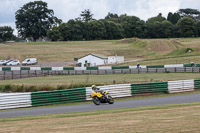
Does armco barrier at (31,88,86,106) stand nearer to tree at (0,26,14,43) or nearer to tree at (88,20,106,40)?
tree at (0,26,14,43)

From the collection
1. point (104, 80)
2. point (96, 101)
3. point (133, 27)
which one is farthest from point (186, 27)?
point (96, 101)

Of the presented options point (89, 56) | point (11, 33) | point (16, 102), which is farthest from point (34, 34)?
point (16, 102)

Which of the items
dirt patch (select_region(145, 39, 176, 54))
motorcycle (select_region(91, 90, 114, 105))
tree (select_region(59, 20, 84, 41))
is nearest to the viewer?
motorcycle (select_region(91, 90, 114, 105))

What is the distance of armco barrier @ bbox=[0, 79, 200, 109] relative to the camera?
21.7m

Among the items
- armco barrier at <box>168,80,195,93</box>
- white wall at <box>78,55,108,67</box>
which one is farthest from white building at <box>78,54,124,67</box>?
armco barrier at <box>168,80,195,93</box>

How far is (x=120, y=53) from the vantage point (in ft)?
290

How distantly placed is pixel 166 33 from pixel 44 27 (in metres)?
49.3

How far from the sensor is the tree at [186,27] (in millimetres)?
128625

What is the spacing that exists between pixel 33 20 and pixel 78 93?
11697 centimetres

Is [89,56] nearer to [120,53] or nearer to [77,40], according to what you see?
[120,53]

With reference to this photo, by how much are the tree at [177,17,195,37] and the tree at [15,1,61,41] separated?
53.2m

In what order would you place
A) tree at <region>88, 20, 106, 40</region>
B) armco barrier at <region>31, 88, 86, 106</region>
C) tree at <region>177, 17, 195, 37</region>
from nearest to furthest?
armco barrier at <region>31, 88, 86, 106</region>
tree at <region>177, 17, 195, 37</region>
tree at <region>88, 20, 106, 40</region>

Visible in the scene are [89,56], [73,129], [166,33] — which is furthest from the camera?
[166,33]

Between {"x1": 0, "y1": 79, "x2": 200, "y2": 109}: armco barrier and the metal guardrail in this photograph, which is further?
the metal guardrail
